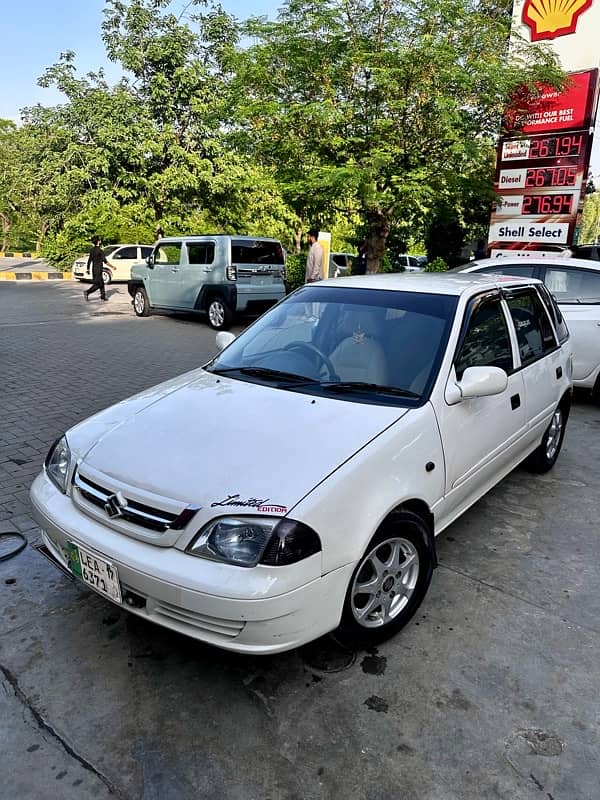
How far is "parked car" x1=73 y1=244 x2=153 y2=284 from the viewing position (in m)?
21.6

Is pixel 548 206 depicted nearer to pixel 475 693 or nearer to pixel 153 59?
pixel 475 693

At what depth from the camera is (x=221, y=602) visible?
79.7 inches

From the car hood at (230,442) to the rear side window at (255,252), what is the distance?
8.69 metres

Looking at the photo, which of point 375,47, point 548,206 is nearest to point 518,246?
point 548,206

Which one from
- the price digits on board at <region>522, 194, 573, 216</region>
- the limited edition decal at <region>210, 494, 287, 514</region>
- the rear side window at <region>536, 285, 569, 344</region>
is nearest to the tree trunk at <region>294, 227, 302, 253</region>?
the price digits on board at <region>522, 194, 573, 216</region>

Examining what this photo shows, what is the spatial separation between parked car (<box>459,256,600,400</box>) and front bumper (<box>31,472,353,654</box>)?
213 inches

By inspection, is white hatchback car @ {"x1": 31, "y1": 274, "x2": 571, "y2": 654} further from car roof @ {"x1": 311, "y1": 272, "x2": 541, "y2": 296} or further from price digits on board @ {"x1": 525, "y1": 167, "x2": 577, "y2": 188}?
price digits on board @ {"x1": 525, "y1": 167, "x2": 577, "y2": 188}

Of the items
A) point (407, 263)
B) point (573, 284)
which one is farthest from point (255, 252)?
point (407, 263)

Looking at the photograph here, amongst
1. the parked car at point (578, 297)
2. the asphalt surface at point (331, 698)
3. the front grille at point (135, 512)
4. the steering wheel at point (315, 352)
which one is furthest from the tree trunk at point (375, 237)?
the front grille at point (135, 512)

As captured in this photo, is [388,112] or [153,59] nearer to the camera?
[388,112]

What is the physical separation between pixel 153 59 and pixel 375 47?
12831mm

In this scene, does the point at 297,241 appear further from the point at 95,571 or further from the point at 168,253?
the point at 95,571

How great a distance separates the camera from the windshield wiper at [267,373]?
3113 millimetres

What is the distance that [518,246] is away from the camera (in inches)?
459
